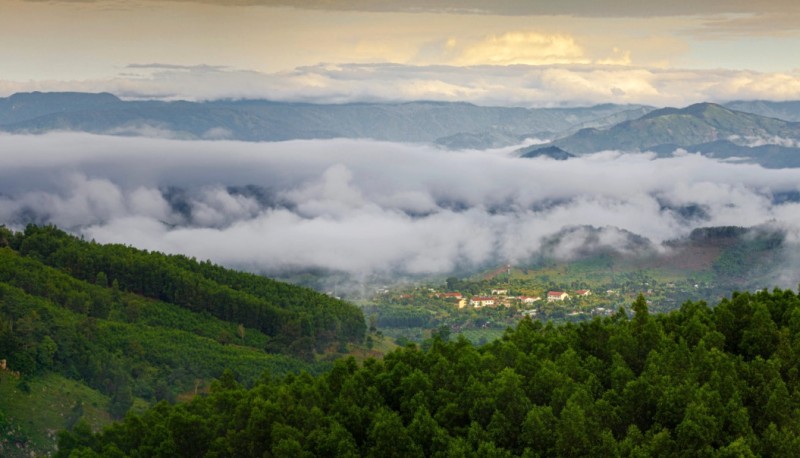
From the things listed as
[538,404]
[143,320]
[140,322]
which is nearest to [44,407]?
[140,322]

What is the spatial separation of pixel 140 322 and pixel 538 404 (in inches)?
3051

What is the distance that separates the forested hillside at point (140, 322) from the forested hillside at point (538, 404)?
32.0 metres

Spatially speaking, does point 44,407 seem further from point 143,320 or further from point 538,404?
point 538,404

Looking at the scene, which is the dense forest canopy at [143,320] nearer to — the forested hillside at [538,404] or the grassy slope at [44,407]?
the grassy slope at [44,407]

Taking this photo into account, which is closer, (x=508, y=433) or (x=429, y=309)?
(x=508, y=433)

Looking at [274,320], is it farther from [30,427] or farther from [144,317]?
[30,427]

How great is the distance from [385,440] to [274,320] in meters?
85.4

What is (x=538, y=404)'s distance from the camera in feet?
125

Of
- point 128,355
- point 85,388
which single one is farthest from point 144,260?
point 85,388

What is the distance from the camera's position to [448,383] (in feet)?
133

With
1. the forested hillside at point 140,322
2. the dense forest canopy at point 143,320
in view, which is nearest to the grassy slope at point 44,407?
the forested hillside at point 140,322

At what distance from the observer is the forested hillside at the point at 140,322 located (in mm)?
84188

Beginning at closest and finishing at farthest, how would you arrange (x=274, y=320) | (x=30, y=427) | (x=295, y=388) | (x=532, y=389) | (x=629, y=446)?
(x=629, y=446) < (x=532, y=389) < (x=295, y=388) < (x=30, y=427) < (x=274, y=320)

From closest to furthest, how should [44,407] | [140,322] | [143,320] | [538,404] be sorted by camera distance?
1. [538,404]
2. [44,407]
3. [140,322]
4. [143,320]
